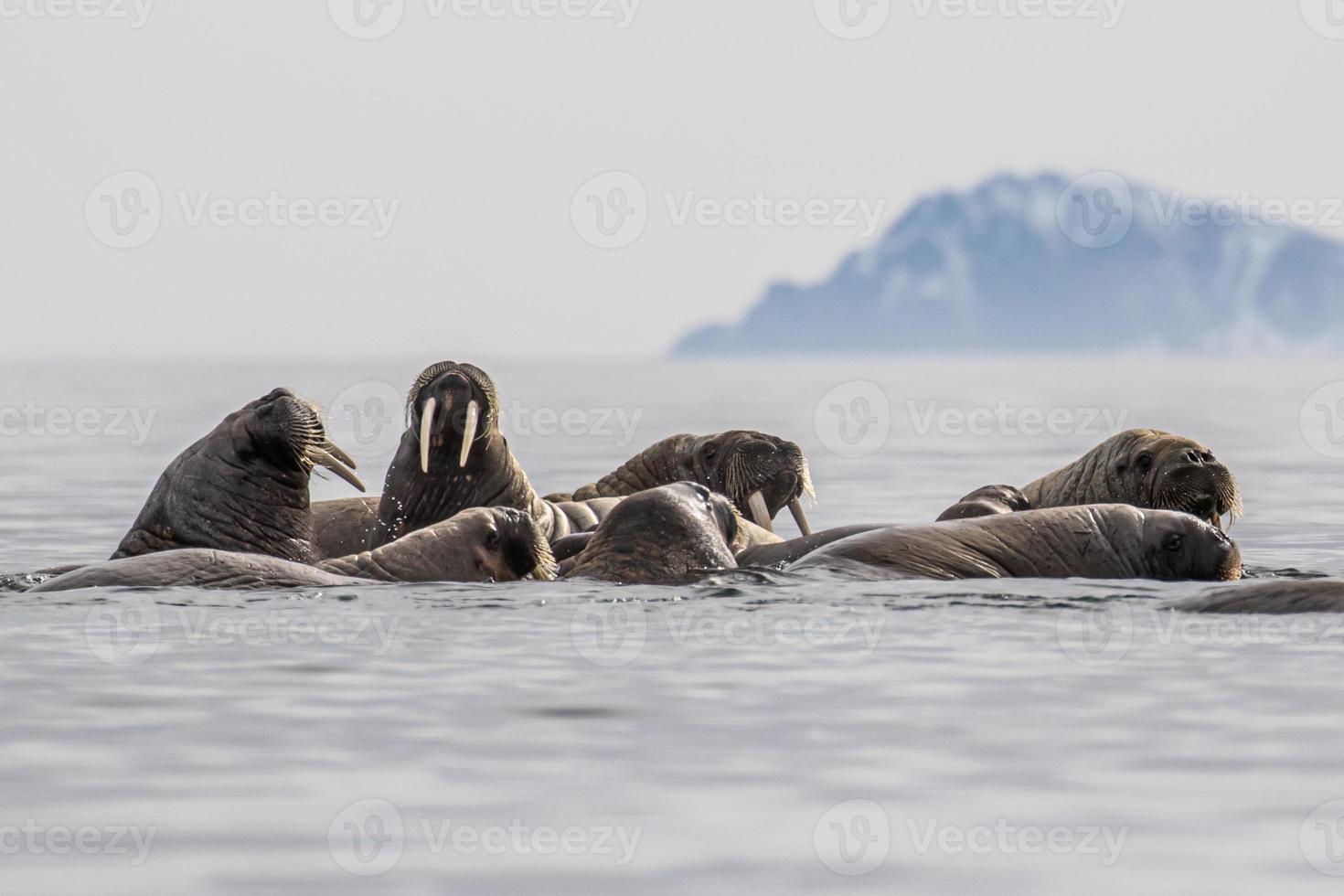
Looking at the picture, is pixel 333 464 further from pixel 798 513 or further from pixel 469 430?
pixel 798 513

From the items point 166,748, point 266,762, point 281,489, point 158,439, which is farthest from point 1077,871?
point 158,439

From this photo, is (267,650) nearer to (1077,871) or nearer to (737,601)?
(737,601)

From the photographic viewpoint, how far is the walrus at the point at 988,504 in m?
12.7

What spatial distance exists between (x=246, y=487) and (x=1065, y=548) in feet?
15.4

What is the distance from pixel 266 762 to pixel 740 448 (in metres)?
7.93

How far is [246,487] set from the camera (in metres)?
11.9

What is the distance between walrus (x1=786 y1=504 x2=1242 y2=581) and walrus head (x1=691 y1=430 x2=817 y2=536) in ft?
9.17

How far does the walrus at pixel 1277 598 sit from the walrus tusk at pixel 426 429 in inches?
197

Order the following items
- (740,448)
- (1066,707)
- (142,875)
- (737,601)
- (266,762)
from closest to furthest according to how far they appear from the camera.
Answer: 1. (142,875)
2. (266,762)
3. (1066,707)
4. (737,601)
5. (740,448)

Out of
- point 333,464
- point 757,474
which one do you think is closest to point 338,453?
point 333,464

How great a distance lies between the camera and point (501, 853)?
5453mm

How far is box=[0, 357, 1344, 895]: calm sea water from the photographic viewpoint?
539cm

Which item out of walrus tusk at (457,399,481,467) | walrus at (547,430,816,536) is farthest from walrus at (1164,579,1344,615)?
walrus tusk at (457,399,481,467)

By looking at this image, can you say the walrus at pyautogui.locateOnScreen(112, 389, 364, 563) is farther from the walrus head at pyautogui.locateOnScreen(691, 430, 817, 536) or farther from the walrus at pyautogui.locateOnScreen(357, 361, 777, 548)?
the walrus head at pyautogui.locateOnScreen(691, 430, 817, 536)
